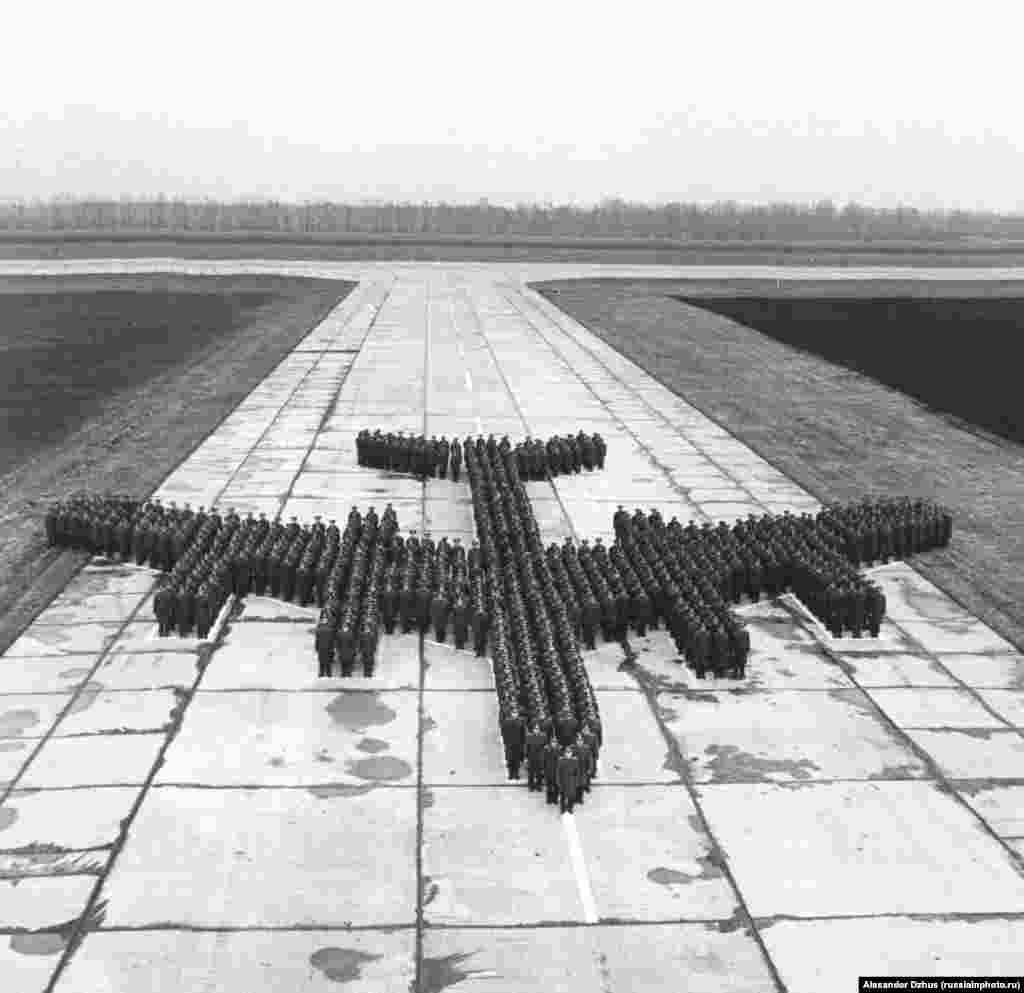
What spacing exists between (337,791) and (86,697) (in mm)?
4695

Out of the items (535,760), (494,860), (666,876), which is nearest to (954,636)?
(535,760)

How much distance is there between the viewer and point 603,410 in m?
42.0

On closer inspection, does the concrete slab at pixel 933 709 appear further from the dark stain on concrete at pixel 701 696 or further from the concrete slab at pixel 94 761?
the concrete slab at pixel 94 761

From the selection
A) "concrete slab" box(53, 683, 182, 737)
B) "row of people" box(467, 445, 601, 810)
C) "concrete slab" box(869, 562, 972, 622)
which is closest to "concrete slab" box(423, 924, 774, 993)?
"row of people" box(467, 445, 601, 810)

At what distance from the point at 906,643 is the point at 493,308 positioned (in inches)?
2271

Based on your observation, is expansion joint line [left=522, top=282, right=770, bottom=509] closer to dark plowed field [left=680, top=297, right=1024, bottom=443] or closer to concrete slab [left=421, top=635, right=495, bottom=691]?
dark plowed field [left=680, top=297, right=1024, bottom=443]

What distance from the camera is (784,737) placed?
1717cm

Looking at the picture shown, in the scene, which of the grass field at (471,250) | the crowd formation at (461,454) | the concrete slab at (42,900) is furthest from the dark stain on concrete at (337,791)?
the grass field at (471,250)

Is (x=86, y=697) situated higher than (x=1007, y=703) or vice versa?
(x=1007, y=703)

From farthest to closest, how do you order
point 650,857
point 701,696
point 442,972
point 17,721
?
point 701,696 < point 17,721 < point 650,857 < point 442,972

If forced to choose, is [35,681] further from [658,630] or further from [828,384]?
[828,384]

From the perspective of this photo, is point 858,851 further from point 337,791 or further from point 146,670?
point 146,670

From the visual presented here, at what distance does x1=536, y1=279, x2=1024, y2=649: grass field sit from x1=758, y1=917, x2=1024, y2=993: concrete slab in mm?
8937

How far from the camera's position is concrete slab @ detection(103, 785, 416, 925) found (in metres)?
12.8
